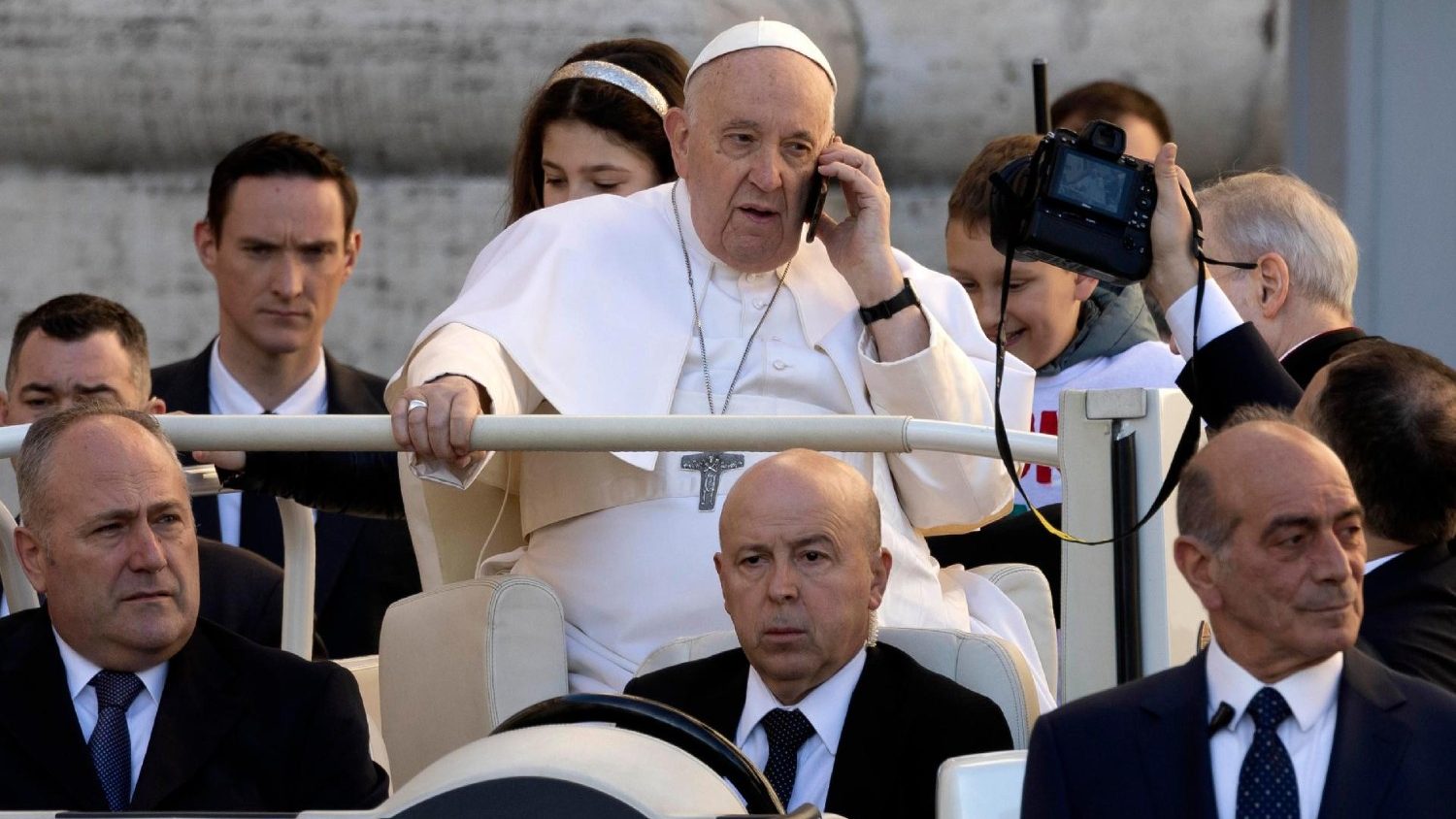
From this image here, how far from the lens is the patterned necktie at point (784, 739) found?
2857 mm

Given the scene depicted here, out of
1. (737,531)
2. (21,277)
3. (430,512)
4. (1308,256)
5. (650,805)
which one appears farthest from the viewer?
(21,277)

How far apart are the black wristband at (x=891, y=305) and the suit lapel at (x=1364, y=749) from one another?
3.81 ft

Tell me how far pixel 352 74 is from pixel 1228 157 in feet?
7.65

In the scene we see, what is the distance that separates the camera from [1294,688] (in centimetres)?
227

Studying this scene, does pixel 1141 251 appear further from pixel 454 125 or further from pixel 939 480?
pixel 454 125

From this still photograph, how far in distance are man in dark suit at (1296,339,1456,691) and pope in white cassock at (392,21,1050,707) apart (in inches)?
25.7

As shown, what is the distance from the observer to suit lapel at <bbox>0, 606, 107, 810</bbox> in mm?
2676

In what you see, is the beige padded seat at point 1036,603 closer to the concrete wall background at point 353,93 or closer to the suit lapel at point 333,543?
the suit lapel at point 333,543

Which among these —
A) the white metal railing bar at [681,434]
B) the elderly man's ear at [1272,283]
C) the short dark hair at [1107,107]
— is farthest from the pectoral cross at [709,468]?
the short dark hair at [1107,107]

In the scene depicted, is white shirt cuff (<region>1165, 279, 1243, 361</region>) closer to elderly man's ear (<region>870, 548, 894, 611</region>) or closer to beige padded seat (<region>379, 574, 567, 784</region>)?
elderly man's ear (<region>870, 548, 894, 611</region>)

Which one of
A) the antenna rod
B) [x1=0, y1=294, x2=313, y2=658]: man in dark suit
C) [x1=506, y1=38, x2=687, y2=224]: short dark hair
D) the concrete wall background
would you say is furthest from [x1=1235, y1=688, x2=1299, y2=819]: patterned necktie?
the concrete wall background

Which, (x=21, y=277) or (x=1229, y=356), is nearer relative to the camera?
(x=1229, y=356)

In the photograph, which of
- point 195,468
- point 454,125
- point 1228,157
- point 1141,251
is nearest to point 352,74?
point 454,125

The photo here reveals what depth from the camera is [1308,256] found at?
3.24m
